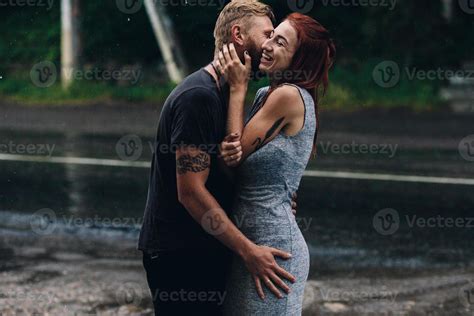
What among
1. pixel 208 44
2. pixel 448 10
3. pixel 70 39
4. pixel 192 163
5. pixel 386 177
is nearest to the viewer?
pixel 192 163

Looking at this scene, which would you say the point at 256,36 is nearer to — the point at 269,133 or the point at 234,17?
the point at 234,17

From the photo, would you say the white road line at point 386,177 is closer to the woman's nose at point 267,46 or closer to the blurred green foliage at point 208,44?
the blurred green foliage at point 208,44

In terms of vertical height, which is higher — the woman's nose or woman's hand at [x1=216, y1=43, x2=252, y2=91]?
the woman's nose

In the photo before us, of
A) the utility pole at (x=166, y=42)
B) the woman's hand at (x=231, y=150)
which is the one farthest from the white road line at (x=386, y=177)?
the woman's hand at (x=231, y=150)

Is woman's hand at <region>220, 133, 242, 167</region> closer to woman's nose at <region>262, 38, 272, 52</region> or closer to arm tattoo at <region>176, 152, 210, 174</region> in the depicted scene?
arm tattoo at <region>176, 152, 210, 174</region>

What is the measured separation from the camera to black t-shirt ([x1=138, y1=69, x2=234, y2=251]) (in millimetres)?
3518

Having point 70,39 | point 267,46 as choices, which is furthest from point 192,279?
point 70,39

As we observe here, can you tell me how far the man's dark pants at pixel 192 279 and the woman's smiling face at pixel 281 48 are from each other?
71 centimetres

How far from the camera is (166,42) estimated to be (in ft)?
56.6

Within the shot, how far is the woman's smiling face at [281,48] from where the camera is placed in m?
3.57

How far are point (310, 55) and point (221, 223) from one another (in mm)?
682

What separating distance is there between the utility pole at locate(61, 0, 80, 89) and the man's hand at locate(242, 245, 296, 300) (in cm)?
1435

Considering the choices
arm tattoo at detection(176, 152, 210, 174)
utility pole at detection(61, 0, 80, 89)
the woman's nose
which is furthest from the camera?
utility pole at detection(61, 0, 80, 89)

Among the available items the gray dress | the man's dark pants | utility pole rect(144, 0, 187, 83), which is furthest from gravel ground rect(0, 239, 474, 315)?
utility pole rect(144, 0, 187, 83)
